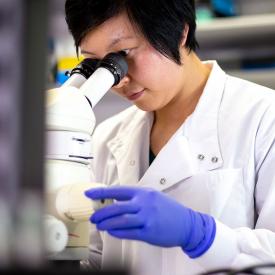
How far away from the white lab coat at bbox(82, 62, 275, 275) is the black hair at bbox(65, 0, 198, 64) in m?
0.23

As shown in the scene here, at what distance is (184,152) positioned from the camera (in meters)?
1.50

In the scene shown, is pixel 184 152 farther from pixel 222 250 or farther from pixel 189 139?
pixel 222 250

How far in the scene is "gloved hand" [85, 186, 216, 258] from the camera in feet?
3.46

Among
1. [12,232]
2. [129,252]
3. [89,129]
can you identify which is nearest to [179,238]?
[89,129]

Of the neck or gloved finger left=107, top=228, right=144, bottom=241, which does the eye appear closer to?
the neck

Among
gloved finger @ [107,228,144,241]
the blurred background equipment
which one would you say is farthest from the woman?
the blurred background equipment

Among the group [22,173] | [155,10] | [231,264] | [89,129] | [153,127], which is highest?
[155,10]

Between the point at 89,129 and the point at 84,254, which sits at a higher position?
the point at 89,129

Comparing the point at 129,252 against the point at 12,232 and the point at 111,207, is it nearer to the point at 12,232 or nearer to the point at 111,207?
the point at 111,207

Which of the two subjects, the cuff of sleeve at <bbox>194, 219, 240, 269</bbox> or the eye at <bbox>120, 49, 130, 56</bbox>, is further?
the eye at <bbox>120, 49, 130, 56</bbox>

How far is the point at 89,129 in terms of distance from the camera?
1.15 m

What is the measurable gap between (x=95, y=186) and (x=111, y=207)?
0.20ft

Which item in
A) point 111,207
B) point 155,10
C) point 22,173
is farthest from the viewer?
point 155,10

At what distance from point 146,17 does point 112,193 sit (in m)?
0.57
